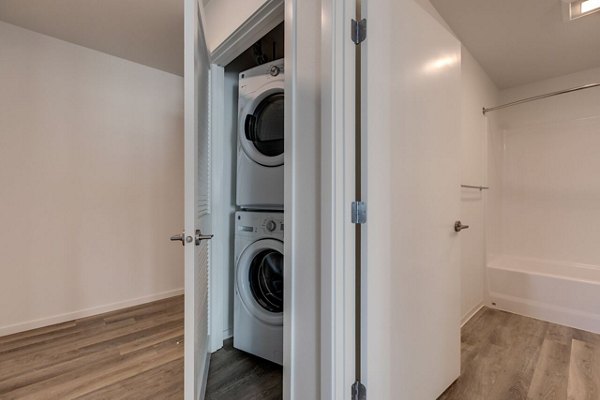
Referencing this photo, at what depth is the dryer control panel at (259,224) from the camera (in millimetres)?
1664

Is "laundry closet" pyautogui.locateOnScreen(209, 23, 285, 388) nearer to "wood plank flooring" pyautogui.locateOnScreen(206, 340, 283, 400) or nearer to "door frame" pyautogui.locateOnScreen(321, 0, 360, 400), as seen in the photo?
"wood plank flooring" pyautogui.locateOnScreen(206, 340, 283, 400)

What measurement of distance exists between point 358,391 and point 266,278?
0.92 m

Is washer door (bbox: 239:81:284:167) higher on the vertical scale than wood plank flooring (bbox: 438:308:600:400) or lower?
higher

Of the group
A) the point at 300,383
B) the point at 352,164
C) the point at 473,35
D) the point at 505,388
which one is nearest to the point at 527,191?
the point at 473,35

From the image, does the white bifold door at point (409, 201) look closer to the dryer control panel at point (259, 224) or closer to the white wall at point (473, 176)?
the dryer control panel at point (259, 224)

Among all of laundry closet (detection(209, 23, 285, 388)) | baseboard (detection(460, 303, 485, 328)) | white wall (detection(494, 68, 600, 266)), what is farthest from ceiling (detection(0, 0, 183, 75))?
white wall (detection(494, 68, 600, 266))

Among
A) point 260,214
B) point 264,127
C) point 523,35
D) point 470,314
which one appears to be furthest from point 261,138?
point 470,314

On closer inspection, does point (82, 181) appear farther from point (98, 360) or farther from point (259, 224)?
point (259, 224)

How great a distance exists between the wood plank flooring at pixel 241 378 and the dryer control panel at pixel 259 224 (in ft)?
2.68

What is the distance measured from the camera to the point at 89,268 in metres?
2.42

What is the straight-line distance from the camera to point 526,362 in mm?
1747

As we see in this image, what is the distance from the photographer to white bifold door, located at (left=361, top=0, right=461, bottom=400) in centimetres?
106

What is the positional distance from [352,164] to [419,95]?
549mm

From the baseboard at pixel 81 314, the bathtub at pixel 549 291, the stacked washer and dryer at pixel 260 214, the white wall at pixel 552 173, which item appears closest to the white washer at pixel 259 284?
the stacked washer and dryer at pixel 260 214
